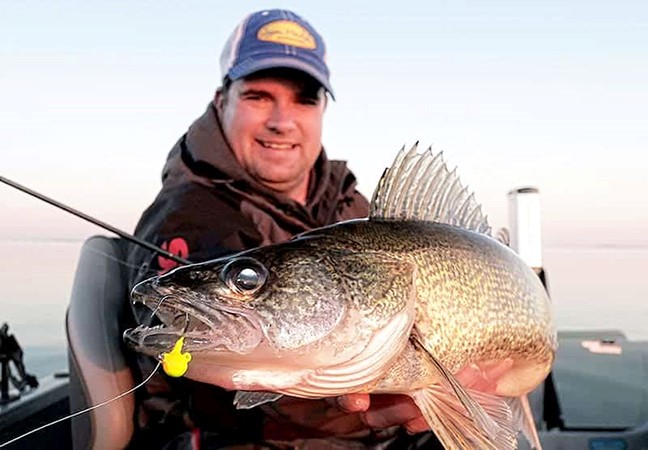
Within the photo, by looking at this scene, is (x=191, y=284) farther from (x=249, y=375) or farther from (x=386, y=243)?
(x=386, y=243)

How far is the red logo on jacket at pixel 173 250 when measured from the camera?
2729mm

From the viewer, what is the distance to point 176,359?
1802 mm

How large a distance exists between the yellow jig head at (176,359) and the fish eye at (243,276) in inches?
7.6

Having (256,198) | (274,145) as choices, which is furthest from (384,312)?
(274,145)

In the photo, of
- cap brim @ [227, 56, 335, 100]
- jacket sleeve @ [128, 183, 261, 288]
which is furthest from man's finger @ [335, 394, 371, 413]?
cap brim @ [227, 56, 335, 100]

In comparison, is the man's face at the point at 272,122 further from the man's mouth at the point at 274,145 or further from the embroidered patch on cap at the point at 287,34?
the embroidered patch on cap at the point at 287,34

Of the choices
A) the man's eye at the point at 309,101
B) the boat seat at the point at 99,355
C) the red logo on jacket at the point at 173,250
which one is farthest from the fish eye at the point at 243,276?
the man's eye at the point at 309,101

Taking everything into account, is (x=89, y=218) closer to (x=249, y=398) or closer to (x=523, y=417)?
(x=249, y=398)

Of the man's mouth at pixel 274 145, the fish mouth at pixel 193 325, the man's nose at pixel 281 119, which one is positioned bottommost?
the fish mouth at pixel 193 325

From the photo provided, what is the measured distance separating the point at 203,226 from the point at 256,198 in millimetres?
363

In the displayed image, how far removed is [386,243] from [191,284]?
2.14 ft

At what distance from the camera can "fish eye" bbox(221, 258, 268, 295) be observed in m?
1.89

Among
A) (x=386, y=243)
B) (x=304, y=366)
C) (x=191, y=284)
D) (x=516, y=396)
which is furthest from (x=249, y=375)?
(x=516, y=396)

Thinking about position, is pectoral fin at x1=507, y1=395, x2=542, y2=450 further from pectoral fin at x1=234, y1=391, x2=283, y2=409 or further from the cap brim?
the cap brim
